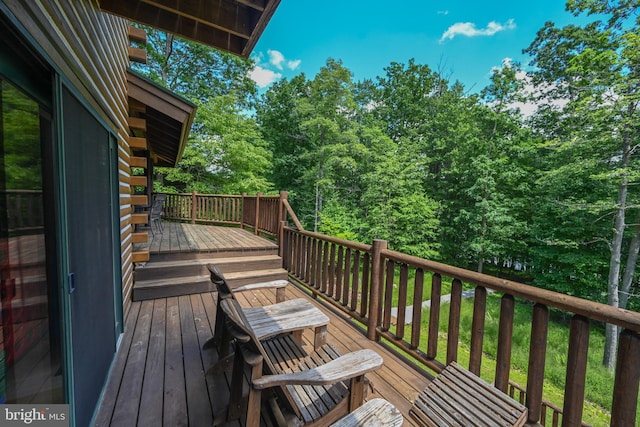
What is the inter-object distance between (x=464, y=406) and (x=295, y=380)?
97 cm

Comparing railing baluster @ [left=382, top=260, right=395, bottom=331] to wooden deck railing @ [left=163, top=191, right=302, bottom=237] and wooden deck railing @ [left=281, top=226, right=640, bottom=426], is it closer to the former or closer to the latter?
wooden deck railing @ [left=281, top=226, right=640, bottom=426]

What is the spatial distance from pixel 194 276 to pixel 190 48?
1499 cm

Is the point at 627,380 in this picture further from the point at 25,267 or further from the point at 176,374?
the point at 176,374

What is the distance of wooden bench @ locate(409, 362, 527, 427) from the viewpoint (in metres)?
1.30

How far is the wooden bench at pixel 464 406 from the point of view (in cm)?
130

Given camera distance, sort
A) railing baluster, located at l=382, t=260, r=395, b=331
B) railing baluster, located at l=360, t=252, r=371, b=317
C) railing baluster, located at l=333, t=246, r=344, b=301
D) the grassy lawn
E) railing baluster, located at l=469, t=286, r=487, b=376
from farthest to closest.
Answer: the grassy lawn < railing baluster, located at l=333, t=246, r=344, b=301 < railing baluster, located at l=360, t=252, r=371, b=317 < railing baluster, located at l=382, t=260, r=395, b=331 < railing baluster, located at l=469, t=286, r=487, b=376

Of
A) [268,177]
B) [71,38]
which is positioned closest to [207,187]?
[268,177]

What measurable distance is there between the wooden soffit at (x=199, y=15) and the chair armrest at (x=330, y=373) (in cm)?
241

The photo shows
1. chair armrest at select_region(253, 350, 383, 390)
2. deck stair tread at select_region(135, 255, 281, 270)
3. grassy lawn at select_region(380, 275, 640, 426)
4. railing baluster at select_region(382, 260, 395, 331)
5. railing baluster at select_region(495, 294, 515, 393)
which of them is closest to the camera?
chair armrest at select_region(253, 350, 383, 390)

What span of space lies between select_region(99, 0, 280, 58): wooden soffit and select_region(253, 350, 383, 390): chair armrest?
2.41 metres

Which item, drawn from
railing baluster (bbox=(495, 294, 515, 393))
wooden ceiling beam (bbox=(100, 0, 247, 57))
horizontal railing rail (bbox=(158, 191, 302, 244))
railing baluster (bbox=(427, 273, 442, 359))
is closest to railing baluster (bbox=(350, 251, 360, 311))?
railing baluster (bbox=(427, 273, 442, 359))

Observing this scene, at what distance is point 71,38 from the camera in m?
1.40

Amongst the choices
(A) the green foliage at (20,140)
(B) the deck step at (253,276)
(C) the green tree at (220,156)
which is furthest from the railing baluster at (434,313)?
(C) the green tree at (220,156)

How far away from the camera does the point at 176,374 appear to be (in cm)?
206
